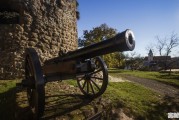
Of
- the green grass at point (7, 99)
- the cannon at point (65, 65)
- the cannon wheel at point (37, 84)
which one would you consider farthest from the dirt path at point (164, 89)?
the cannon wheel at point (37, 84)

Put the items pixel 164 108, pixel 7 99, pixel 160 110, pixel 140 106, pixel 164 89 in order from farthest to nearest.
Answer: pixel 164 89, pixel 164 108, pixel 160 110, pixel 140 106, pixel 7 99

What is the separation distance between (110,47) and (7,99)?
12.6ft

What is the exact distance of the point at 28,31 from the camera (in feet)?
29.3

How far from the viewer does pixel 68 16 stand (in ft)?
34.7

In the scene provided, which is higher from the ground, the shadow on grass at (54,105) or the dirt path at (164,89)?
the shadow on grass at (54,105)

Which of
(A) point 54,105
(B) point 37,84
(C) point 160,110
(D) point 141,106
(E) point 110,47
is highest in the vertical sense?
(E) point 110,47

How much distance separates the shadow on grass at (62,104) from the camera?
4739mm

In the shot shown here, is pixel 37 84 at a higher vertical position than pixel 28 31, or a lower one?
lower

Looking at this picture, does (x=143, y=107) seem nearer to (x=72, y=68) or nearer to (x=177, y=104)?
(x=177, y=104)

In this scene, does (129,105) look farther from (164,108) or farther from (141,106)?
(164,108)

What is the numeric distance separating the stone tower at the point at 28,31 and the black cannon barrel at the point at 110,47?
418cm

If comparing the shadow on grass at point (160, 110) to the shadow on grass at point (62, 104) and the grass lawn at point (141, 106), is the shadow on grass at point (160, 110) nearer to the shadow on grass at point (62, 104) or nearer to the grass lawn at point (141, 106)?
the grass lawn at point (141, 106)

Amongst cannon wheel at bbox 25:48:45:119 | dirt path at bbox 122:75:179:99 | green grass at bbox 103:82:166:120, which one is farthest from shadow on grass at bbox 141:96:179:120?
cannon wheel at bbox 25:48:45:119

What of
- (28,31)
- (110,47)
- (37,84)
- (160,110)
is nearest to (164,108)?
(160,110)
